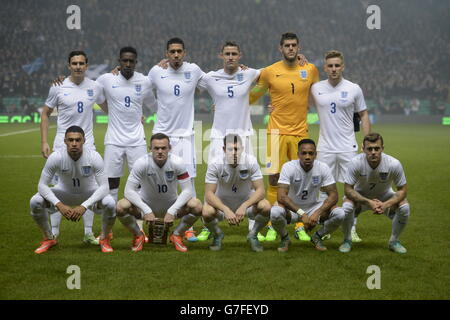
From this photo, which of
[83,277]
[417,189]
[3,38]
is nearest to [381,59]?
[3,38]

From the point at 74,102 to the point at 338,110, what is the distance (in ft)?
9.83

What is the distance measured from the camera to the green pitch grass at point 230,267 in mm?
4859

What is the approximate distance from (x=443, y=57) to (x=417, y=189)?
29631mm

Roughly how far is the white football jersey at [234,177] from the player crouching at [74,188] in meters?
1.09

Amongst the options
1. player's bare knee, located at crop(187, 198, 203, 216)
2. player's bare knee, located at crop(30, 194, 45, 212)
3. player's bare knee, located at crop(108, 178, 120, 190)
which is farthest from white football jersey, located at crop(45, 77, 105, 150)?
player's bare knee, located at crop(187, 198, 203, 216)

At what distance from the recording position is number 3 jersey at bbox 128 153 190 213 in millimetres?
6385

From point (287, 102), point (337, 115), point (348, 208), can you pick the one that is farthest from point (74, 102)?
Result: point (348, 208)

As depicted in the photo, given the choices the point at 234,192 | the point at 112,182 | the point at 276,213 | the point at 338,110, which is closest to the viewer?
the point at 276,213

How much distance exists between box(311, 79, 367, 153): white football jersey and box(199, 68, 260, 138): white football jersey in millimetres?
806

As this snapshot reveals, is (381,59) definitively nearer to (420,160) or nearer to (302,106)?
(420,160)

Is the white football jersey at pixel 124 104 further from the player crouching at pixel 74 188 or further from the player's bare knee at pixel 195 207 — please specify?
the player's bare knee at pixel 195 207

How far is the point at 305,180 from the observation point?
6.40 metres

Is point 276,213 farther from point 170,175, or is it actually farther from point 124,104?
point 124,104
